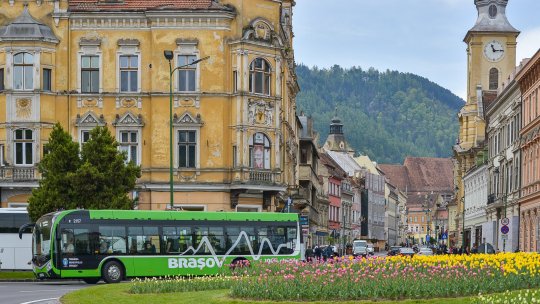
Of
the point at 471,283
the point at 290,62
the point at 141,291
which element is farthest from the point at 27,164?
the point at 471,283

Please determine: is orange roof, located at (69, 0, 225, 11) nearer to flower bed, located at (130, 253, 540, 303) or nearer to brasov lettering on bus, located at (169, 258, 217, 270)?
brasov lettering on bus, located at (169, 258, 217, 270)

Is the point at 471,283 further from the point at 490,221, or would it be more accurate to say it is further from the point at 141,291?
the point at 490,221

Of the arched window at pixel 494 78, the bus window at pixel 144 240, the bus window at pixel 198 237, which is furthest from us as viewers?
the arched window at pixel 494 78

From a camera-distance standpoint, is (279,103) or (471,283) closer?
(471,283)

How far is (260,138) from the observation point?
6228 centimetres

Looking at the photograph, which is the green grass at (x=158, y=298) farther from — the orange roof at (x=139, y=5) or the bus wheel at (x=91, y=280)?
the orange roof at (x=139, y=5)

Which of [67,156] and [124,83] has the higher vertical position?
[124,83]

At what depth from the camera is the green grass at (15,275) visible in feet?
173

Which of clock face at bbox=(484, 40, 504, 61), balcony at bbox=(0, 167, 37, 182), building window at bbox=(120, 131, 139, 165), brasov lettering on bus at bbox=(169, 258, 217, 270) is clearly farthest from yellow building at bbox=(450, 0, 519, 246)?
brasov lettering on bus at bbox=(169, 258, 217, 270)

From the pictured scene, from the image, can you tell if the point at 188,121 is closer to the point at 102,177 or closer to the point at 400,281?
the point at 102,177

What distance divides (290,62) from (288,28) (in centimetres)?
228

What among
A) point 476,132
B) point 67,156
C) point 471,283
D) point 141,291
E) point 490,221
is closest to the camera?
point 471,283

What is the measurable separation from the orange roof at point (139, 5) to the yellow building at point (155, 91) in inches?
4.1

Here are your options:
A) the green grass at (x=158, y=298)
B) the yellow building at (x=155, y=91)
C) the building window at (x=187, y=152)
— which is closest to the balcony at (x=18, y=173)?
the yellow building at (x=155, y=91)
